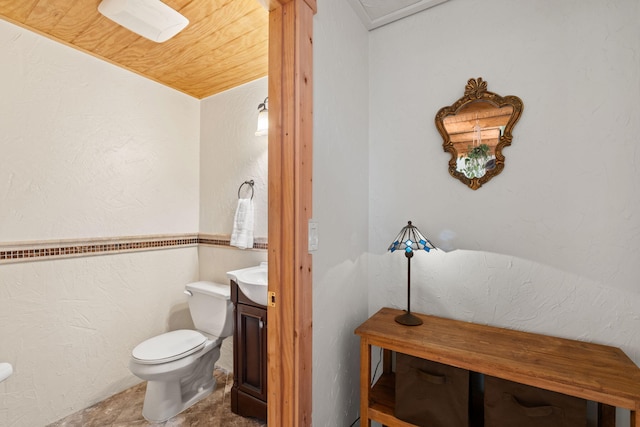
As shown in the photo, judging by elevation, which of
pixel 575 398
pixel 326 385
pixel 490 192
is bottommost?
pixel 326 385

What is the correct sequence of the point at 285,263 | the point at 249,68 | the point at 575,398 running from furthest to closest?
the point at 249,68
the point at 285,263
the point at 575,398

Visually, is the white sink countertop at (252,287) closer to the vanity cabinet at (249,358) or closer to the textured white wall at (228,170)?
the vanity cabinet at (249,358)

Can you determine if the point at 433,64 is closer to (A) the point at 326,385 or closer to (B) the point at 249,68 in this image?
(B) the point at 249,68

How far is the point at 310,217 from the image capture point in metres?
1.21

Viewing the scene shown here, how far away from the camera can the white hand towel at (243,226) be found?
Answer: 2.20 m

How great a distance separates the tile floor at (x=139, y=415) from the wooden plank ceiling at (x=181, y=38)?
2.41 metres

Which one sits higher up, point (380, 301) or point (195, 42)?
point (195, 42)

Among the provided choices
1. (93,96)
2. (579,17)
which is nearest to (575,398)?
(579,17)

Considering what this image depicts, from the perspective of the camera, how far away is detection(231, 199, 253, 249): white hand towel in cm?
220

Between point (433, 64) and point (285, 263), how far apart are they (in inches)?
53.1

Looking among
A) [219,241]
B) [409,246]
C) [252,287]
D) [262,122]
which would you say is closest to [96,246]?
[219,241]

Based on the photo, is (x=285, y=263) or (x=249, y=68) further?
(x=249, y=68)

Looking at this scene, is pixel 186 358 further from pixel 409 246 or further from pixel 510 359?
pixel 510 359

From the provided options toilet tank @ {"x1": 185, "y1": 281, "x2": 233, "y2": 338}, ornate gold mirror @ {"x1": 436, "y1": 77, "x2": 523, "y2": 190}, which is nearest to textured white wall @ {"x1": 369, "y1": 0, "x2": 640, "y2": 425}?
ornate gold mirror @ {"x1": 436, "y1": 77, "x2": 523, "y2": 190}
